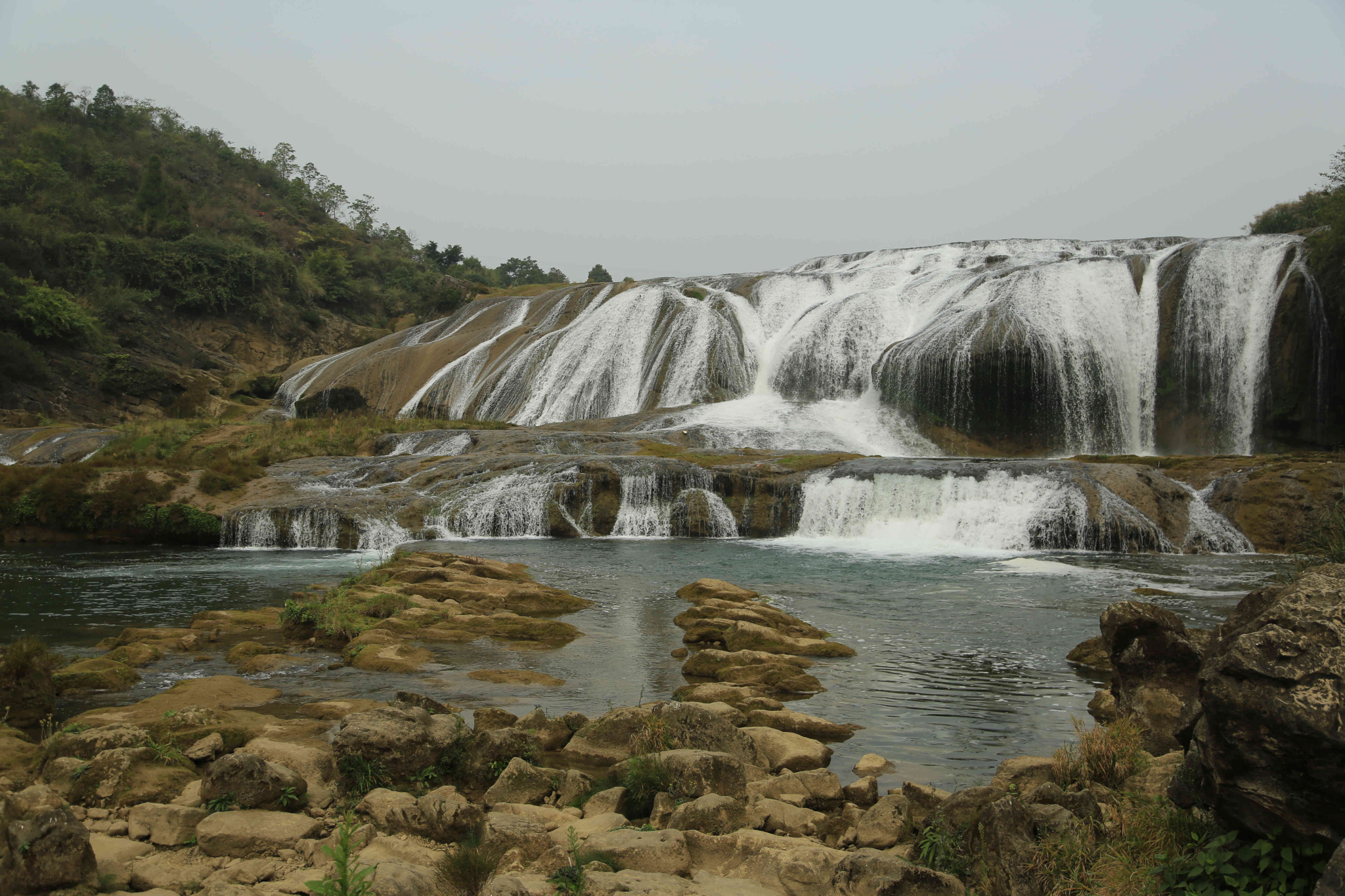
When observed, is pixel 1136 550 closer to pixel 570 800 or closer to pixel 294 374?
pixel 570 800

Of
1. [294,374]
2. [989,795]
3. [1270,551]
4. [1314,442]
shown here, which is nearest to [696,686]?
[989,795]

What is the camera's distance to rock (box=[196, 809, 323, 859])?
453cm

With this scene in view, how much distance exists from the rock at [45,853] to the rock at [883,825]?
3864 mm

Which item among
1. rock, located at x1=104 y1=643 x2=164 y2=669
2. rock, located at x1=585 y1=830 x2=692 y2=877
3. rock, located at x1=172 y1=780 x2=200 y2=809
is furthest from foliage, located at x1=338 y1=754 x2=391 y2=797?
rock, located at x1=104 y1=643 x2=164 y2=669

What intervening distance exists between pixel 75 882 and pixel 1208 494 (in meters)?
22.6

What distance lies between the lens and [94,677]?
8.20 m

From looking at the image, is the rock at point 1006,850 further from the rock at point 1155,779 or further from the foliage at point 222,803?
the foliage at point 222,803

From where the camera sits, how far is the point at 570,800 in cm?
548

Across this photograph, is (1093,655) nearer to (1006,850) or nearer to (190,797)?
(1006,850)

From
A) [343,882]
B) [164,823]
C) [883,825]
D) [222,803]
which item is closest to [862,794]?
[883,825]

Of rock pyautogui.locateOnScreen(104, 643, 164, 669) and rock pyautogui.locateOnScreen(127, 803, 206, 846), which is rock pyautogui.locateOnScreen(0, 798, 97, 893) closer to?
rock pyautogui.locateOnScreen(127, 803, 206, 846)

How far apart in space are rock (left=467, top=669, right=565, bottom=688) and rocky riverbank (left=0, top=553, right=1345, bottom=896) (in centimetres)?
99

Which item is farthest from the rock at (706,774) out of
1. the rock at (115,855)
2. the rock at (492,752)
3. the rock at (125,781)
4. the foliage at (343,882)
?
the rock at (125,781)

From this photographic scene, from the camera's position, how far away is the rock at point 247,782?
16.3 ft
